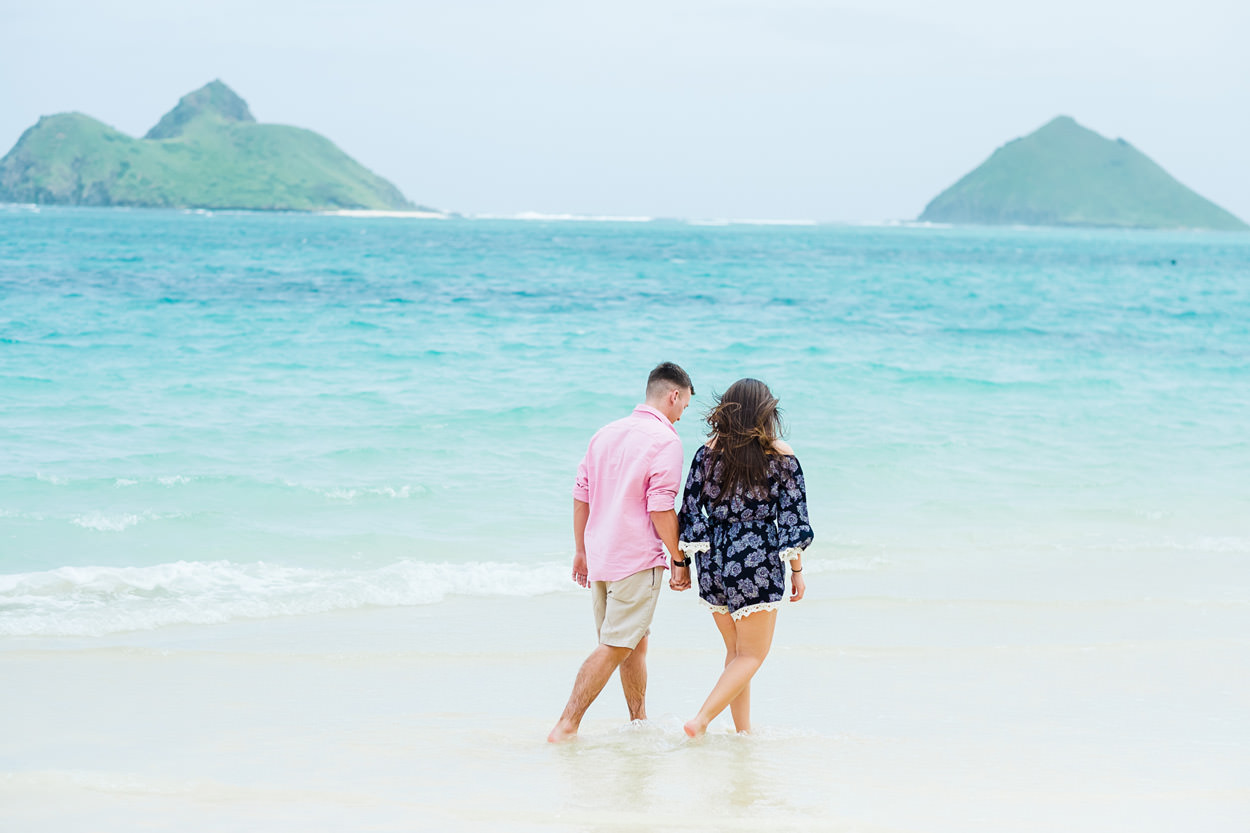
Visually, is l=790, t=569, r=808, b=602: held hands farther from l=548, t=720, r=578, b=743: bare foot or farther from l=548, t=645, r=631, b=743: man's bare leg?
l=548, t=720, r=578, b=743: bare foot

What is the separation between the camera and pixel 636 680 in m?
4.51

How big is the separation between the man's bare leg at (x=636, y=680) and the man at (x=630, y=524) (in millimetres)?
62

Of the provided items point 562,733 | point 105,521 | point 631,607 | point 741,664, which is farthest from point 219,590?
point 741,664

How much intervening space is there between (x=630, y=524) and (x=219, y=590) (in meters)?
3.51

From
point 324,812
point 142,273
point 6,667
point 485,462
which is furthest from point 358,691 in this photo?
point 142,273

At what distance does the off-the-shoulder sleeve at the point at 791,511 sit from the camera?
4121mm

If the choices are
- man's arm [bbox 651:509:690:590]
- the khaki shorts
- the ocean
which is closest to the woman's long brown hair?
man's arm [bbox 651:509:690:590]

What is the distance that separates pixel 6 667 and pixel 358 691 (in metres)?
1.76

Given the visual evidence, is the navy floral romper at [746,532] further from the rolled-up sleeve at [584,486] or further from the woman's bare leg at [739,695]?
the rolled-up sleeve at [584,486]

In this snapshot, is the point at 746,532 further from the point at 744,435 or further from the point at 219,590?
the point at 219,590

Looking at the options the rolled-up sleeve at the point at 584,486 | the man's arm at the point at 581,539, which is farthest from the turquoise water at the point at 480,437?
the rolled-up sleeve at the point at 584,486

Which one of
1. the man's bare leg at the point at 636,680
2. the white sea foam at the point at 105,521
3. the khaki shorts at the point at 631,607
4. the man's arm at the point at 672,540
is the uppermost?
the man's arm at the point at 672,540

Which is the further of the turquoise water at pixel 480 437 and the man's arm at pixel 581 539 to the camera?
the turquoise water at pixel 480 437

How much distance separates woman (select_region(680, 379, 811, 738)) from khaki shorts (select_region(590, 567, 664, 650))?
22 centimetres
